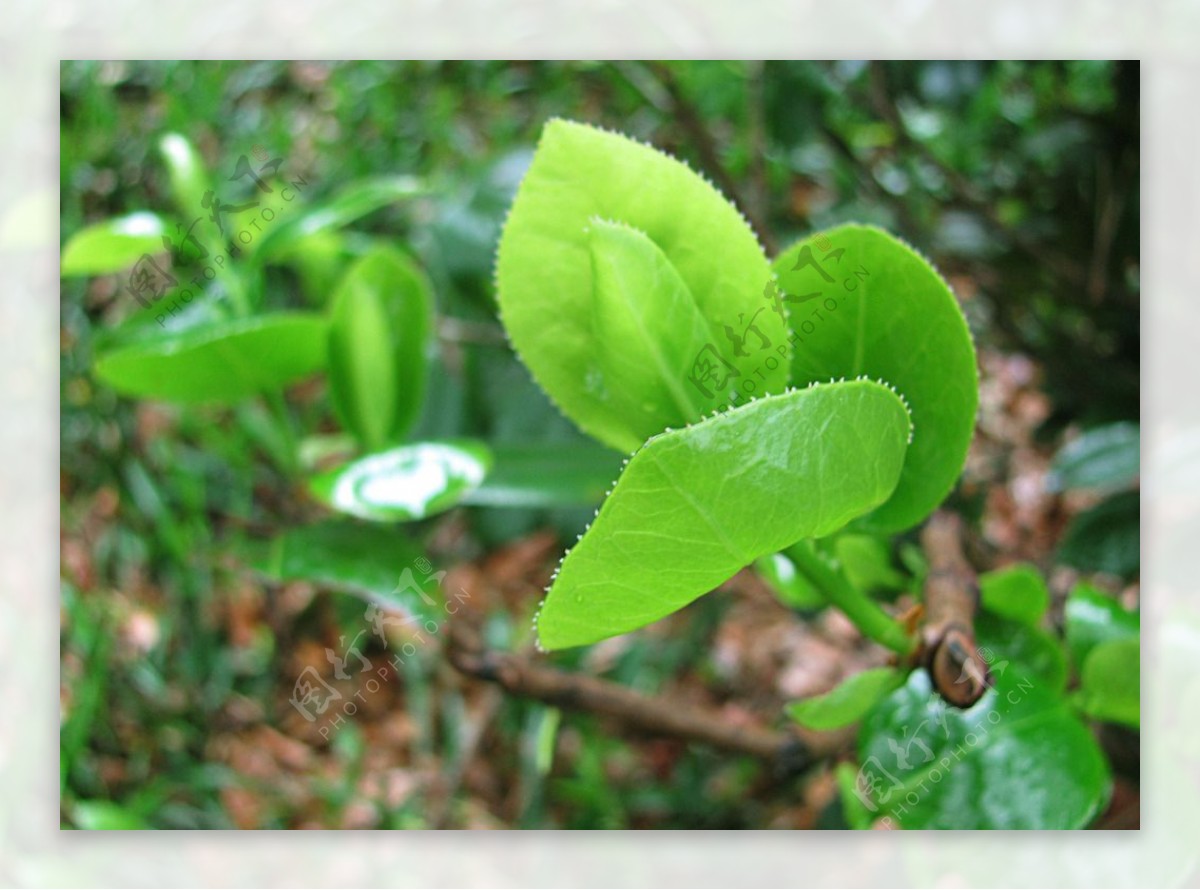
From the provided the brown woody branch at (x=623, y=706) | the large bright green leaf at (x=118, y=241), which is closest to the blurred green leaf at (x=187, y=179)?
the large bright green leaf at (x=118, y=241)

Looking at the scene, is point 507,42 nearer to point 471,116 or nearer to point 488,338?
point 488,338

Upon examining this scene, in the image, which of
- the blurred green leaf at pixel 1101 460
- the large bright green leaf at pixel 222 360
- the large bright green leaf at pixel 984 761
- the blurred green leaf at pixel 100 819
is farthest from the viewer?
the blurred green leaf at pixel 100 819

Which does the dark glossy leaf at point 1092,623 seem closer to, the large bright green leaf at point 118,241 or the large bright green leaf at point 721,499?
the large bright green leaf at point 721,499

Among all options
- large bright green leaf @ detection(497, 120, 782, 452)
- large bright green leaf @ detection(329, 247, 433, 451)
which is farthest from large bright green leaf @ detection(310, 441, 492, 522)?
large bright green leaf @ detection(497, 120, 782, 452)

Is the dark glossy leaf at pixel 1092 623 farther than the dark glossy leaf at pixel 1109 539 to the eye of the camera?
No

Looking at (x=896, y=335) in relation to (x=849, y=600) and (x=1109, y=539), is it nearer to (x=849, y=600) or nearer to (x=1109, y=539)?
(x=849, y=600)

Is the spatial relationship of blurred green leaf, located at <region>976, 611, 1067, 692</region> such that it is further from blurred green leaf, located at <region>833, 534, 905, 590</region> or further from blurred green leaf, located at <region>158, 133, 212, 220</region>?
blurred green leaf, located at <region>158, 133, 212, 220</region>

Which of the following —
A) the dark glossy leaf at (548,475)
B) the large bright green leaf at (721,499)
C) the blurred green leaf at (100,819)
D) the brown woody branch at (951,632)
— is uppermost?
the large bright green leaf at (721,499)
